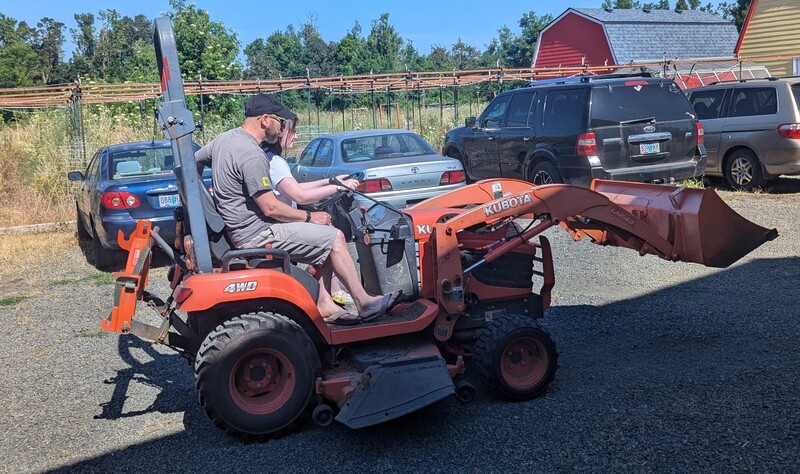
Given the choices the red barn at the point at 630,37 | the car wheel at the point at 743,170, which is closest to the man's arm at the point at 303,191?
the car wheel at the point at 743,170

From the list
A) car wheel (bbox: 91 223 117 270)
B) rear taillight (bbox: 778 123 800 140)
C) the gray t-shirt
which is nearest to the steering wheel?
the gray t-shirt

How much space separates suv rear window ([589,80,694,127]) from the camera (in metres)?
11.7

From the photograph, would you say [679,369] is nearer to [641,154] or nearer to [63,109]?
[641,154]

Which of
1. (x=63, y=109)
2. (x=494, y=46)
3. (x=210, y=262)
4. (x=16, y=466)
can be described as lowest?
(x=16, y=466)

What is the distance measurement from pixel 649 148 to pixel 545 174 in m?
1.71

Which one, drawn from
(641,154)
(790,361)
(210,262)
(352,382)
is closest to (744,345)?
(790,361)

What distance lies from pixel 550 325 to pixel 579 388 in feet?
5.23

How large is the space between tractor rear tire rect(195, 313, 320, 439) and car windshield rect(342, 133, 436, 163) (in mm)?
7183

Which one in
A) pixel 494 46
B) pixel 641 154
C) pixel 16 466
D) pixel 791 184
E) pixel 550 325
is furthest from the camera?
pixel 494 46

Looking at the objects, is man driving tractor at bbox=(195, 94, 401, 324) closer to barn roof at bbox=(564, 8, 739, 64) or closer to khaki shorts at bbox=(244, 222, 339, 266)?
khaki shorts at bbox=(244, 222, 339, 266)

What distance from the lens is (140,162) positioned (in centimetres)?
1095

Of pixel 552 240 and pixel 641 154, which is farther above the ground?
pixel 641 154

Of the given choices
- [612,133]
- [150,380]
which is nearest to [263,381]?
[150,380]

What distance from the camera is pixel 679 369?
5574mm
